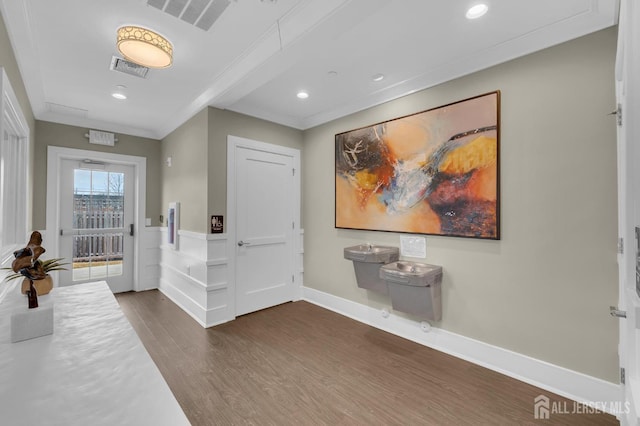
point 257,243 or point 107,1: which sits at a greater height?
point 107,1

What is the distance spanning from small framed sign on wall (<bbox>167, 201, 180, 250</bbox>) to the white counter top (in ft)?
8.69

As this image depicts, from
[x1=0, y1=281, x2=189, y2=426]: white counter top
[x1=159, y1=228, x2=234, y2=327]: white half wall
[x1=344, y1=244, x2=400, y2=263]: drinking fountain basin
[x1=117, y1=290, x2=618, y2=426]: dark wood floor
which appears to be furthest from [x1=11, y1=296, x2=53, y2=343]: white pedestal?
[x1=344, y1=244, x2=400, y2=263]: drinking fountain basin

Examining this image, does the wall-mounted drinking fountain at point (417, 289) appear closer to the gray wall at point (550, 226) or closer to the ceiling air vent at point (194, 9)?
the gray wall at point (550, 226)

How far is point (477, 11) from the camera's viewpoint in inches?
74.9

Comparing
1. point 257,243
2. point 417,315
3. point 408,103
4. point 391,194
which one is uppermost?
point 408,103

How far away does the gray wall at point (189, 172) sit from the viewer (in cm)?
336

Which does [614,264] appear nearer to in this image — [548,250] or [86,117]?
[548,250]

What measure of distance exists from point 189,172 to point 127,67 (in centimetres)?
133

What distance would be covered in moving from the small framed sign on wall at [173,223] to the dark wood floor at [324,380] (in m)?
1.15

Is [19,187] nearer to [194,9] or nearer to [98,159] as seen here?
[98,159]

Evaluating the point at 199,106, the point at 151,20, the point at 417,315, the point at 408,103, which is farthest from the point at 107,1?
the point at 417,315

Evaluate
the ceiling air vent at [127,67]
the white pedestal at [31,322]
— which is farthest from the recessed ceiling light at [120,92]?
the white pedestal at [31,322]

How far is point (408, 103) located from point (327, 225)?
5.84 ft

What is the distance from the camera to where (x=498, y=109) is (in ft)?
7.66
